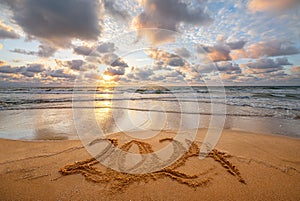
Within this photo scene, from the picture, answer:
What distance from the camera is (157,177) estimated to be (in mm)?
2633

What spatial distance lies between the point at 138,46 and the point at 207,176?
4.18 meters

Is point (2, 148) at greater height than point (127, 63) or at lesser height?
lesser

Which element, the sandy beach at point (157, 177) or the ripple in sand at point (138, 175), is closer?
the sandy beach at point (157, 177)

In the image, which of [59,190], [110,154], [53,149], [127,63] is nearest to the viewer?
Result: [59,190]

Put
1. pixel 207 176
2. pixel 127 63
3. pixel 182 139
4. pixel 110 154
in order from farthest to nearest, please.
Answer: pixel 127 63, pixel 182 139, pixel 110 154, pixel 207 176

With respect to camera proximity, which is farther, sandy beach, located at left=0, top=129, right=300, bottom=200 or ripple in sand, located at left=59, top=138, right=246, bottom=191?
ripple in sand, located at left=59, top=138, right=246, bottom=191

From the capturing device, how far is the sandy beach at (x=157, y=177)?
228 cm

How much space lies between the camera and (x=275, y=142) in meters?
4.53

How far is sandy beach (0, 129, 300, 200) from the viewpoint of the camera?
2.28 m

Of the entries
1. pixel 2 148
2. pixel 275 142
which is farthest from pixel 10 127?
pixel 275 142

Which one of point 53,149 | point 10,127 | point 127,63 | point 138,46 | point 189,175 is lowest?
point 10,127

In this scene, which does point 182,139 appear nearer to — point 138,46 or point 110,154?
point 110,154

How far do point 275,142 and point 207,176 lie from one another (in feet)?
11.2

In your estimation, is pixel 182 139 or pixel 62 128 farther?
pixel 62 128
